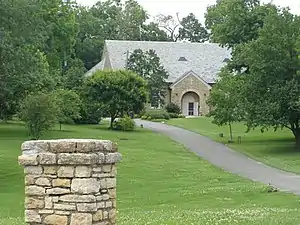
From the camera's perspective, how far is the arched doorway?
251 ft

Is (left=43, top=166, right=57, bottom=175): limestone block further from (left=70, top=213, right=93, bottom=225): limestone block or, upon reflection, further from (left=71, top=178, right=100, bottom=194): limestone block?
(left=70, top=213, right=93, bottom=225): limestone block

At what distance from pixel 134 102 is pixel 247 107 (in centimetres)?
1570

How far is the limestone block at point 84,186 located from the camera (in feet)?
27.1

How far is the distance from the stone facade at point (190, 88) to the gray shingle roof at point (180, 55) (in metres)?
1.02

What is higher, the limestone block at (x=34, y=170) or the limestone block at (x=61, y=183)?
the limestone block at (x=34, y=170)

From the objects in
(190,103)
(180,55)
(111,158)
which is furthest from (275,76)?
(180,55)

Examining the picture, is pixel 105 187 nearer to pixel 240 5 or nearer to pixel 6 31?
pixel 6 31

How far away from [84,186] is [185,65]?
70.9m

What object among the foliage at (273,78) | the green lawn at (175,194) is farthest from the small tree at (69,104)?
the foliage at (273,78)

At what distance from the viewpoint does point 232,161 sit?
34.9m

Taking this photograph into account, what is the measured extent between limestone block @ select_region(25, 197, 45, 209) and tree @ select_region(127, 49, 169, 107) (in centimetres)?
6202

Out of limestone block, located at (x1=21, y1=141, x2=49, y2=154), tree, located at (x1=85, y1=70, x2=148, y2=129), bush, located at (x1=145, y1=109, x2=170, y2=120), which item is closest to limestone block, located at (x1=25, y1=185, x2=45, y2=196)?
limestone block, located at (x1=21, y1=141, x2=49, y2=154)

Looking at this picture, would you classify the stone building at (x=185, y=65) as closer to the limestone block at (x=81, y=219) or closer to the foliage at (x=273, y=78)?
the foliage at (x=273, y=78)

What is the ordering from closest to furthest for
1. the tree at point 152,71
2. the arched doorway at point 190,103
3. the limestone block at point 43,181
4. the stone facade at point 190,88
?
the limestone block at point 43,181, the tree at point 152,71, the stone facade at point 190,88, the arched doorway at point 190,103
